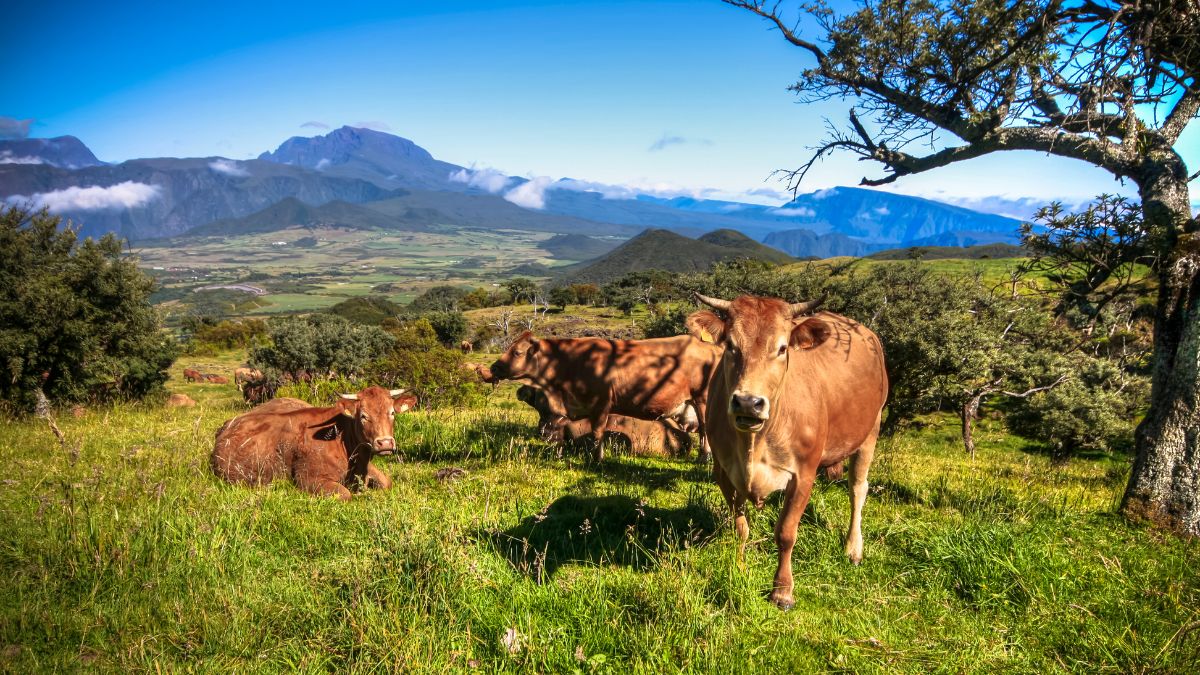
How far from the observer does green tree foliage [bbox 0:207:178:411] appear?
15.2 meters

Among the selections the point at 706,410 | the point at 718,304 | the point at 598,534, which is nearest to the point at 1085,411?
the point at 706,410

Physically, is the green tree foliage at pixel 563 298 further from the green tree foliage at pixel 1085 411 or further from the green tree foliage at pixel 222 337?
the green tree foliage at pixel 1085 411

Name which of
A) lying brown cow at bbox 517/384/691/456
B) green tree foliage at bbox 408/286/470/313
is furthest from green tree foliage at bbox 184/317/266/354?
lying brown cow at bbox 517/384/691/456

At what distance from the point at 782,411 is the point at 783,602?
172 centimetres

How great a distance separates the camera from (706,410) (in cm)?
679

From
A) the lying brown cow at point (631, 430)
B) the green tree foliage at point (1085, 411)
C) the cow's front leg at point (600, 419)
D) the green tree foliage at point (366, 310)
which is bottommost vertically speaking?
the green tree foliage at point (366, 310)

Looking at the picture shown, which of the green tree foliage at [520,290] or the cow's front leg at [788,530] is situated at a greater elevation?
the cow's front leg at [788,530]

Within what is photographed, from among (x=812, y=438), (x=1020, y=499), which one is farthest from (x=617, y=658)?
(x=1020, y=499)

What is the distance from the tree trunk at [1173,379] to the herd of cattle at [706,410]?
9.74 feet

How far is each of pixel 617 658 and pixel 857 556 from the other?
318cm

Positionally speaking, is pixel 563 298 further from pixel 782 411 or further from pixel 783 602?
pixel 783 602

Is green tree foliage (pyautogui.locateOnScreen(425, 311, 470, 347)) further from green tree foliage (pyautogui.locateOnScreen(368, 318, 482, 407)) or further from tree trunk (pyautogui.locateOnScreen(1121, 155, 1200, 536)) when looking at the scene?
tree trunk (pyautogui.locateOnScreen(1121, 155, 1200, 536))

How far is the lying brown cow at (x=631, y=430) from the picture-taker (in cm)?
1103

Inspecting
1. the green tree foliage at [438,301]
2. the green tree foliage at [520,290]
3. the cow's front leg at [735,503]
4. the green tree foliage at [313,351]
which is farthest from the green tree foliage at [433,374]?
the green tree foliage at [438,301]
